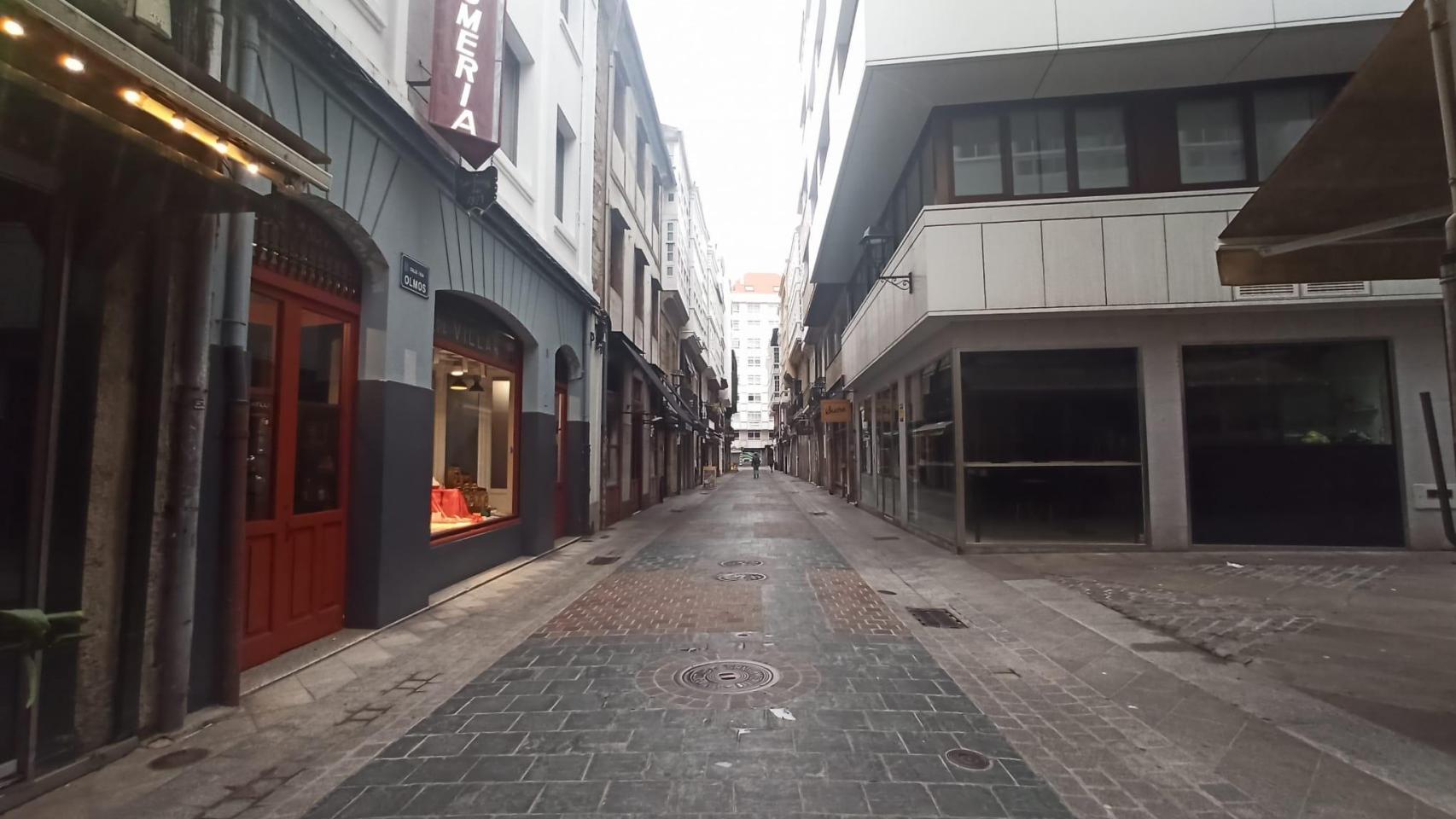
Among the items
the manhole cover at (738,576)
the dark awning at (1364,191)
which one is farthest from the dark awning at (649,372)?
the dark awning at (1364,191)

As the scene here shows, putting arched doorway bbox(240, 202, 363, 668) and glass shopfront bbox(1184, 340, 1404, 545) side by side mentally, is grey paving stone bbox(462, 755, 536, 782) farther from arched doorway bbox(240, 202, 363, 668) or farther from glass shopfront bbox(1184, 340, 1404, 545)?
glass shopfront bbox(1184, 340, 1404, 545)

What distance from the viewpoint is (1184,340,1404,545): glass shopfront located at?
10461 millimetres

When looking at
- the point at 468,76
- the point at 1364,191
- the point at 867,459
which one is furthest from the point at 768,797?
the point at 867,459

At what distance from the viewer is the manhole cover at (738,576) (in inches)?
352

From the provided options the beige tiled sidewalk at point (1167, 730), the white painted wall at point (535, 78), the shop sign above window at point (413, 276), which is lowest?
the beige tiled sidewalk at point (1167, 730)

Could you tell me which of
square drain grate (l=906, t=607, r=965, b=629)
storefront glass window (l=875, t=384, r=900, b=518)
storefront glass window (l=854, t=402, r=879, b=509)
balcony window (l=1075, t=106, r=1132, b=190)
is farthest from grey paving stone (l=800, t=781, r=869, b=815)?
storefront glass window (l=854, t=402, r=879, b=509)

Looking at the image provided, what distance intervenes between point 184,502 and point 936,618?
6.28 metres

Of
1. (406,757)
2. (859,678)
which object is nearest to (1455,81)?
(859,678)

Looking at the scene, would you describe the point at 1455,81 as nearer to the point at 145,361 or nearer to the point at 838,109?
the point at 145,361

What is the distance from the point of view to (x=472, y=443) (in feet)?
32.4

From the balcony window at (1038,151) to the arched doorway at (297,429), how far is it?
976 cm

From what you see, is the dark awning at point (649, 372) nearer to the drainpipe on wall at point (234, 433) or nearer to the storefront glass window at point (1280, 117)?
the drainpipe on wall at point (234, 433)

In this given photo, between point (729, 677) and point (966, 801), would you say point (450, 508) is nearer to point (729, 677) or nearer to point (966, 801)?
point (729, 677)

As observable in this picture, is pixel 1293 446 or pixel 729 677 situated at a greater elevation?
pixel 1293 446
